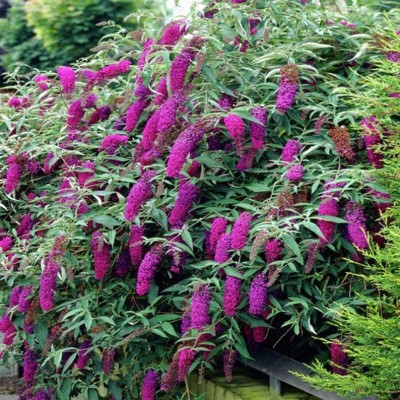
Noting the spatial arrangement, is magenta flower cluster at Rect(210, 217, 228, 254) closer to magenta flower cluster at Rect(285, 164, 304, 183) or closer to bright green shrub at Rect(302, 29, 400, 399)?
magenta flower cluster at Rect(285, 164, 304, 183)

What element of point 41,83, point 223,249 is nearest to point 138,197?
point 223,249

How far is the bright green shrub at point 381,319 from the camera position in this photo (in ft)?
9.63

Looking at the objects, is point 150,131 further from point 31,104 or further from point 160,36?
point 31,104

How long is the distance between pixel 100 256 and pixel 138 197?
1.01 feet

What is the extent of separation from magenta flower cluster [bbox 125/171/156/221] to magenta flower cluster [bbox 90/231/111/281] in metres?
0.19

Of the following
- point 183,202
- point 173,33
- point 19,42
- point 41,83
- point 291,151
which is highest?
point 173,33

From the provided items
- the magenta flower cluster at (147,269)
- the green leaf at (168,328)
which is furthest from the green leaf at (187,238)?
the green leaf at (168,328)

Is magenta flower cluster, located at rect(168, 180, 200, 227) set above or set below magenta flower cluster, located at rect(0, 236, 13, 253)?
above

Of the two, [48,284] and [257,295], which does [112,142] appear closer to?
[48,284]

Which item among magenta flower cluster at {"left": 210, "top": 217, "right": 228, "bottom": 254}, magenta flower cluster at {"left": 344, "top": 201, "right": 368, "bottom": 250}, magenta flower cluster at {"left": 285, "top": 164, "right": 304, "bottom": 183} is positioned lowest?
Result: magenta flower cluster at {"left": 210, "top": 217, "right": 228, "bottom": 254}

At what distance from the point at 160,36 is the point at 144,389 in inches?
63.4

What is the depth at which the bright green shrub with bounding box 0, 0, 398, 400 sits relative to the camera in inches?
136

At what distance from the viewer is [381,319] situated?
9.70 ft

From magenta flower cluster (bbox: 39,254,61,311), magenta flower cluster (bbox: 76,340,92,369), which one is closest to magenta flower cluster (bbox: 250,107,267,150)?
magenta flower cluster (bbox: 39,254,61,311)
